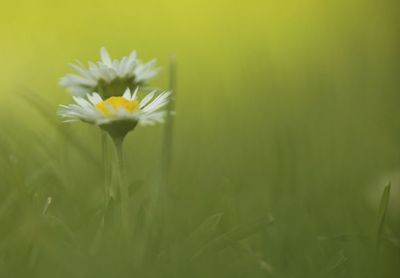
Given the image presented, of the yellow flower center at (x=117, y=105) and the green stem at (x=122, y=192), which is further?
the yellow flower center at (x=117, y=105)

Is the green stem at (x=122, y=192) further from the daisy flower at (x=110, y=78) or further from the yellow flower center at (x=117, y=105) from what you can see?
the daisy flower at (x=110, y=78)

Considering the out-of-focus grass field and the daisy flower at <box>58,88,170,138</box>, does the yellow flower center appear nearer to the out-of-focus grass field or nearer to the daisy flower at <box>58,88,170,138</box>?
the daisy flower at <box>58,88,170,138</box>

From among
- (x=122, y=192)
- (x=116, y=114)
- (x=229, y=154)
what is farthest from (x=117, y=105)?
(x=229, y=154)

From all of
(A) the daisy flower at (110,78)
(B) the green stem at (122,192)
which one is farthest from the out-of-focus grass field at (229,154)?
(A) the daisy flower at (110,78)

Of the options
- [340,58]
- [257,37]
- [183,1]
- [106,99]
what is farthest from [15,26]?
[106,99]

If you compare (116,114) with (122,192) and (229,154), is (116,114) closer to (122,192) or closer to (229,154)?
(122,192)
